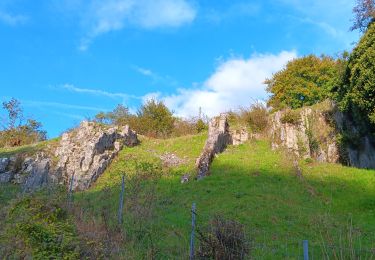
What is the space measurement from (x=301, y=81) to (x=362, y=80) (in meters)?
24.4

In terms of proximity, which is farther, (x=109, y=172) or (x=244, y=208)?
(x=109, y=172)

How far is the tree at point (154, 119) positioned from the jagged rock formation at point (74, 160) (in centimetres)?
956

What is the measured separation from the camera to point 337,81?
23.7m

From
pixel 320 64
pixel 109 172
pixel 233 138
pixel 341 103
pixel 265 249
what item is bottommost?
pixel 265 249

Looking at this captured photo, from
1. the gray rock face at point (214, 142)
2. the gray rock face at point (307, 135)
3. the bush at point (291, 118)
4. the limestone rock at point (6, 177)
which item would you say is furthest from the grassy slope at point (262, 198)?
the limestone rock at point (6, 177)

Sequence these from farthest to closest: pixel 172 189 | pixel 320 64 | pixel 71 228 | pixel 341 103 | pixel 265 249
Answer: pixel 320 64, pixel 341 103, pixel 172 189, pixel 265 249, pixel 71 228

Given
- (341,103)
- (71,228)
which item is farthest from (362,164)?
(71,228)

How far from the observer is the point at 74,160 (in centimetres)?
2550

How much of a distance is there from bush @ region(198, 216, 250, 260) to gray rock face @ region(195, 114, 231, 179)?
13.5m

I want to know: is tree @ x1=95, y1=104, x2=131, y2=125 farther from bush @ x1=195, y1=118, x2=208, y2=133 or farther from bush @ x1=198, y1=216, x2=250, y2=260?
bush @ x1=198, y1=216, x2=250, y2=260

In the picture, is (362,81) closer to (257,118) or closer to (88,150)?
(257,118)

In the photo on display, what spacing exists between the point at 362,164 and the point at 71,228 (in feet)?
62.2

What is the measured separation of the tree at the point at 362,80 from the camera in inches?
790

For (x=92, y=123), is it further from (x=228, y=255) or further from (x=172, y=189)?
(x=228, y=255)
